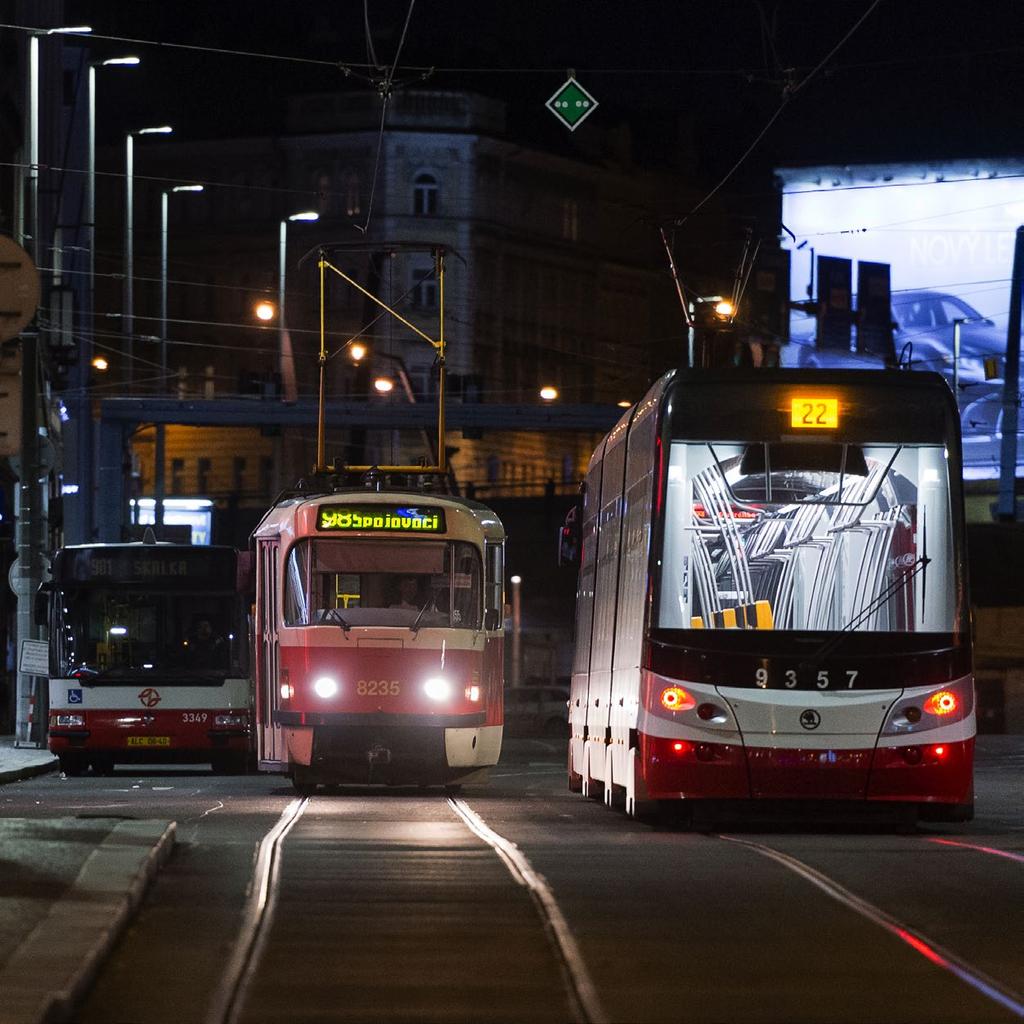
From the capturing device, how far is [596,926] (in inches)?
463

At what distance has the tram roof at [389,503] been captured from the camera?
2531cm

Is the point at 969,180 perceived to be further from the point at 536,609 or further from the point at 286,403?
the point at 286,403

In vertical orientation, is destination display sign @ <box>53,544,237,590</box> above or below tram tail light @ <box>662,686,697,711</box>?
above

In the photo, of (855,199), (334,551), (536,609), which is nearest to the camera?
(334,551)

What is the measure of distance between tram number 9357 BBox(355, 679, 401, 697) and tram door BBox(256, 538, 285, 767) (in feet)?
3.11

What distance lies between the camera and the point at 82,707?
31.9 meters

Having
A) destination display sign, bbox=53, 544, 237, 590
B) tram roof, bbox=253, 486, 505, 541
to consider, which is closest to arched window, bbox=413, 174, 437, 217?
destination display sign, bbox=53, 544, 237, 590

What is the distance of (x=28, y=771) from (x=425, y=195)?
220 feet

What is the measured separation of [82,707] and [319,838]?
49.5 feet

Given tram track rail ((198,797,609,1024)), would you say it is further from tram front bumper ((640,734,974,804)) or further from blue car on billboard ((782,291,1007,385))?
blue car on billboard ((782,291,1007,385))

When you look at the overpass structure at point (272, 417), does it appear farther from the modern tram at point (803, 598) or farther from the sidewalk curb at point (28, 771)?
the modern tram at point (803, 598)

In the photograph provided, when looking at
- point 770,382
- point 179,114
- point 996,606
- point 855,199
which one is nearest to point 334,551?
point 770,382

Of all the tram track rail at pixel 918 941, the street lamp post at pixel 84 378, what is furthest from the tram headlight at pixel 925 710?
the street lamp post at pixel 84 378

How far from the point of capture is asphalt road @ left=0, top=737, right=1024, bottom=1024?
31.3 feet
